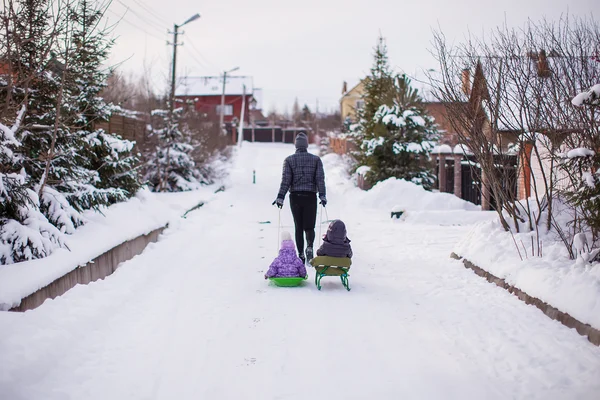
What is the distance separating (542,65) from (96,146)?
315 inches

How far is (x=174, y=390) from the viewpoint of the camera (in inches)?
158

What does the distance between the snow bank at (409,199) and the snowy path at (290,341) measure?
21.2ft

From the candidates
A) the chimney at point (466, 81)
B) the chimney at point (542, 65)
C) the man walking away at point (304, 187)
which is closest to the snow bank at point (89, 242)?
the man walking away at point (304, 187)

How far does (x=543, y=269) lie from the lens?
19.8 ft

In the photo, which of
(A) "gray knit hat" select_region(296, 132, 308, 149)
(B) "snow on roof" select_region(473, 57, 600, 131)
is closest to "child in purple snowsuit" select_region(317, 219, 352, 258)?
(A) "gray knit hat" select_region(296, 132, 308, 149)

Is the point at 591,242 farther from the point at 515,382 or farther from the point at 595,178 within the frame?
the point at 515,382

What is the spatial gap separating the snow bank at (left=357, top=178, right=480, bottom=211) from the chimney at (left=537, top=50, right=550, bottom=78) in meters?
6.79

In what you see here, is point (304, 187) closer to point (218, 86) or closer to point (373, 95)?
point (373, 95)

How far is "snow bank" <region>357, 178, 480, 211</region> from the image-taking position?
571 inches

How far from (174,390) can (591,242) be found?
→ 509 cm

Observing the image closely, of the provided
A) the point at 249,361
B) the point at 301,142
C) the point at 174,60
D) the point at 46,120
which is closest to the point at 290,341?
the point at 249,361

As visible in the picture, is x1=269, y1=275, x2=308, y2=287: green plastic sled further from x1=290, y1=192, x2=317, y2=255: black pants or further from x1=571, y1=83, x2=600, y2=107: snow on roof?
x1=571, y1=83, x2=600, y2=107: snow on roof

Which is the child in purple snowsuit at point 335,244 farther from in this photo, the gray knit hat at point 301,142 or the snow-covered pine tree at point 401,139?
the snow-covered pine tree at point 401,139

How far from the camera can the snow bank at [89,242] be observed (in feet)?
17.4
